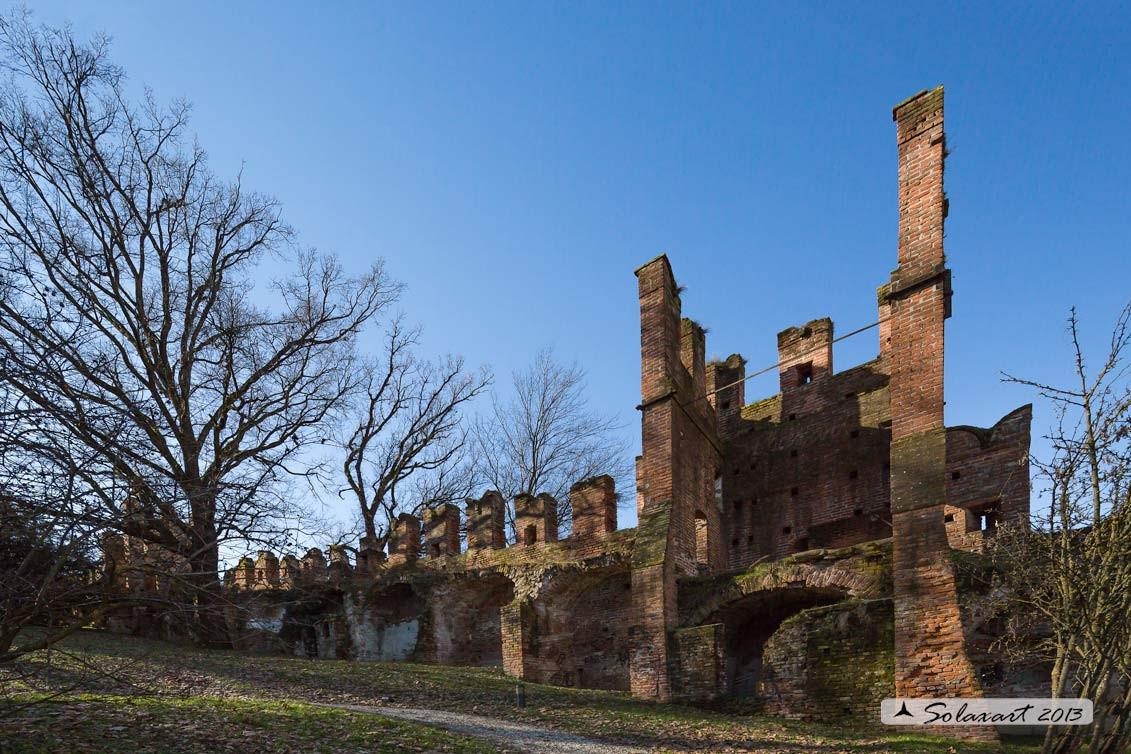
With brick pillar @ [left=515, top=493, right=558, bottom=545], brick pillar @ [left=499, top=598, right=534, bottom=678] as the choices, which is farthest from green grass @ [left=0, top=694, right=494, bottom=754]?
brick pillar @ [left=515, top=493, right=558, bottom=545]

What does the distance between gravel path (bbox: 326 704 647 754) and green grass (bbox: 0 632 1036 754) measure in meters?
0.43

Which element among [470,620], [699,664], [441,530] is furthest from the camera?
[441,530]

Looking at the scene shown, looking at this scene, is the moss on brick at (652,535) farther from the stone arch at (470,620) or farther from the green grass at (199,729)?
the green grass at (199,729)

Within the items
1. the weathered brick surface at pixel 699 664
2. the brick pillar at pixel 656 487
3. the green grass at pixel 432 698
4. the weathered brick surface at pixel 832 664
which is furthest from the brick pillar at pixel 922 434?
the brick pillar at pixel 656 487

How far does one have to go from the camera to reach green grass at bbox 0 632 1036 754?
28.9ft

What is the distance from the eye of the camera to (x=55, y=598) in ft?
16.1

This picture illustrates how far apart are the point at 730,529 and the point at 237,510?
15.6 meters

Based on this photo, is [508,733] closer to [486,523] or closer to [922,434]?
[922,434]

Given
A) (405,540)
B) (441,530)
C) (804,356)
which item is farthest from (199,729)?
(804,356)

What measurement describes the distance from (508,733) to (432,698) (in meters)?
3.01

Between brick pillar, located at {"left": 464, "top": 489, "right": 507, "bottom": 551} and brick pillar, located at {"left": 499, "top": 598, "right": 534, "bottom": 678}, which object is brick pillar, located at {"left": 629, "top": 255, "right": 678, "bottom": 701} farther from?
brick pillar, located at {"left": 464, "top": 489, "right": 507, "bottom": 551}

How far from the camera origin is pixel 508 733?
9.13 metres

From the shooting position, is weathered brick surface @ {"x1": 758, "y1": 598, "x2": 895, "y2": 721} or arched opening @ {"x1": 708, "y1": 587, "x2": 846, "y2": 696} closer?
weathered brick surface @ {"x1": 758, "y1": 598, "x2": 895, "y2": 721}

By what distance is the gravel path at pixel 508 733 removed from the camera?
8.38m
